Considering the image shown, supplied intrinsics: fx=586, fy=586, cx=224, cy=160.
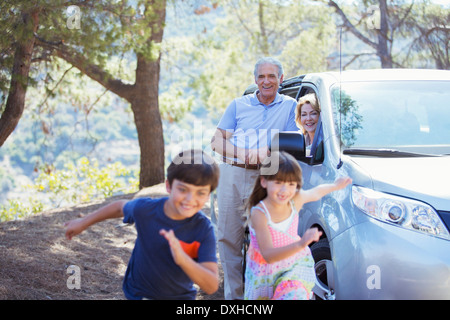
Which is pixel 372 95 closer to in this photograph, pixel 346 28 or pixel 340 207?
pixel 340 207

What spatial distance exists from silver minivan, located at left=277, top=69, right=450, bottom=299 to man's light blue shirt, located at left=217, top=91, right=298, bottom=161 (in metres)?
0.28

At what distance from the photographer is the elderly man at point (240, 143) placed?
479cm

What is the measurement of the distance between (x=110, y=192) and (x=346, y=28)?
8.51 metres

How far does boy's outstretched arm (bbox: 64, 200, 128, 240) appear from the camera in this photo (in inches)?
119

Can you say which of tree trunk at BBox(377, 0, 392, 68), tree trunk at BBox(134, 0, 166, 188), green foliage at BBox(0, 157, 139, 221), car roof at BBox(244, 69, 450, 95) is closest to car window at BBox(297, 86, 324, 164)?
car roof at BBox(244, 69, 450, 95)

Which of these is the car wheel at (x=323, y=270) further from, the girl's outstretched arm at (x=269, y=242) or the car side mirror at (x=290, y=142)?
the girl's outstretched arm at (x=269, y=242)

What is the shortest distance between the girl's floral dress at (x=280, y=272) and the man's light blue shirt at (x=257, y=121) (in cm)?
135

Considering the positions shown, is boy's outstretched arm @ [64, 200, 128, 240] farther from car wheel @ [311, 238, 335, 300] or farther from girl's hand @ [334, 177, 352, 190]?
car wheel @ [311, 238, 335, 300]

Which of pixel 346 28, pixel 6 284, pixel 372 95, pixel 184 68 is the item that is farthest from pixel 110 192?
pixel 372 95

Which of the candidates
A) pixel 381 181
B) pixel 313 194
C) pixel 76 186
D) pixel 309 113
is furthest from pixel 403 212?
pixel 76 186

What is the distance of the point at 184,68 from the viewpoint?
1680 centimetres

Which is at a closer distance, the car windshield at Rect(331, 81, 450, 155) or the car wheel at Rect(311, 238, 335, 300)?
the car wheel at Rect(311, 238, 335, 300)

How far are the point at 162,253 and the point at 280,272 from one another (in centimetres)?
80
